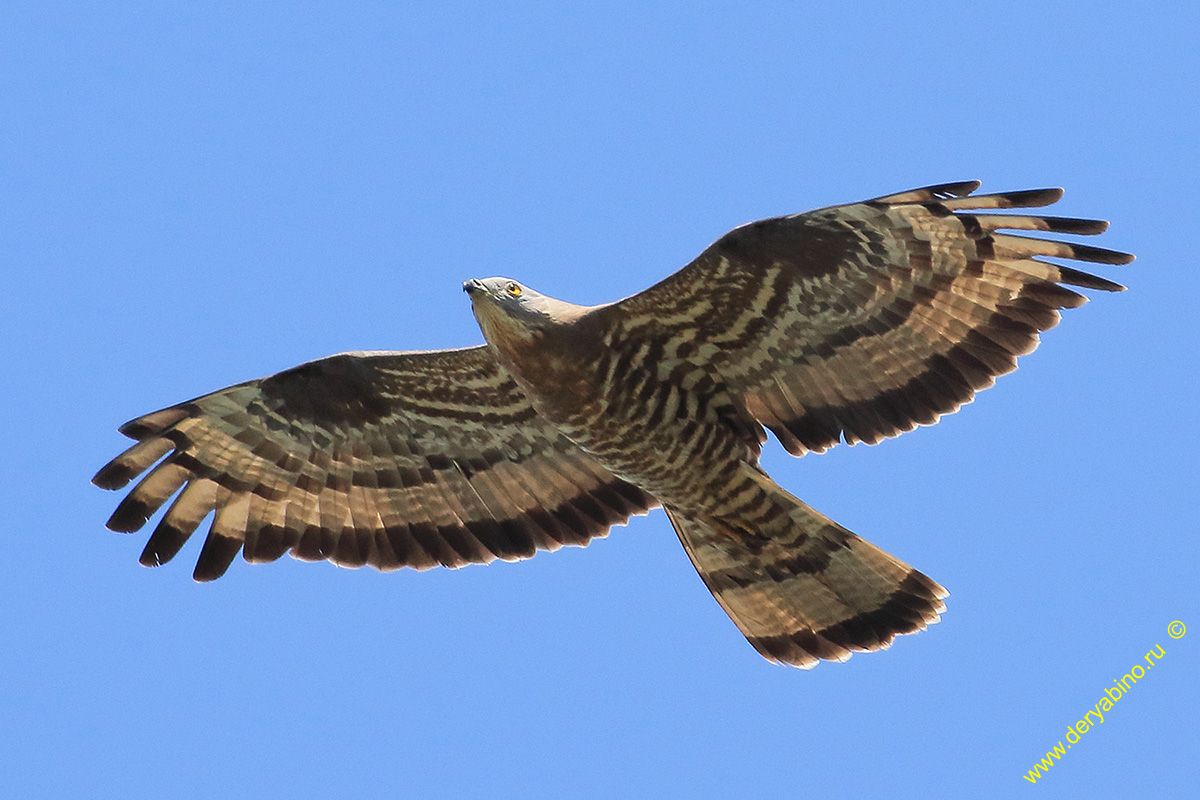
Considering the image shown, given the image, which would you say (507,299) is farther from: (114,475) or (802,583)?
(114,475)

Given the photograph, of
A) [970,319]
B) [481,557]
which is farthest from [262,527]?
[970,319]

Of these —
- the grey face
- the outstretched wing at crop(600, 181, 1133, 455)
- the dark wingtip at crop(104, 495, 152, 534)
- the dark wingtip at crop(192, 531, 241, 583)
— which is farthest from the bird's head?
the dark wingtip at crop(104, 495, 152, 534)

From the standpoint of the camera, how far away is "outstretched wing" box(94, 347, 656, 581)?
385 inches

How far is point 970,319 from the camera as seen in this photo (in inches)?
353

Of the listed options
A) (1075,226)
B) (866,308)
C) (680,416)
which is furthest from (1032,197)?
(680,416)

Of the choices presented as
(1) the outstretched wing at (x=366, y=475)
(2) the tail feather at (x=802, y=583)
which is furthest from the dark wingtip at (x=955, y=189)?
(1) the outstretched wing at (x=366, y=475)

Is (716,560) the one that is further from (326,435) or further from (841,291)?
(326,435)

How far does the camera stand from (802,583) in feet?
31.3

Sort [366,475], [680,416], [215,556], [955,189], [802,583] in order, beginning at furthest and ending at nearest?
1. [366,475]
2. [215,556]
3. [802,583]
4. [680,416]
5. [955,189]

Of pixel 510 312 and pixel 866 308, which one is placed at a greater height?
pixel 510 312

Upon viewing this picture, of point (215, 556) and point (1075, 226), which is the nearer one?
point (1075, 226)

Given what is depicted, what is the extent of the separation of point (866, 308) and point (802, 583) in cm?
174

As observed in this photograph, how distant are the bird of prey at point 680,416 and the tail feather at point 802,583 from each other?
0.04 feet

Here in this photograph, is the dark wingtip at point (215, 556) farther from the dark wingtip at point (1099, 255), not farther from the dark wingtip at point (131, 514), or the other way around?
the dark wingtip at point (1099, 255)
